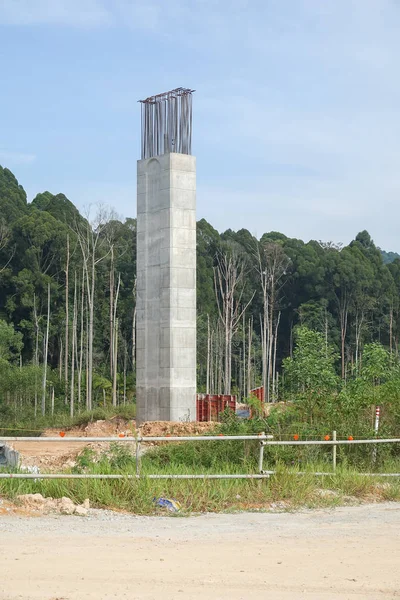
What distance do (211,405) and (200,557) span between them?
21872 mm

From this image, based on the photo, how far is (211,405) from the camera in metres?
29.4

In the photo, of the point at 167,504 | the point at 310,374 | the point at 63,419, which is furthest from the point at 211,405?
the point at 167,504

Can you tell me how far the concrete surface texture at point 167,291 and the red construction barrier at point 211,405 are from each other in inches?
110

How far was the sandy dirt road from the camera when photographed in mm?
6496

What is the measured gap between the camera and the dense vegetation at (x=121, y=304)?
41.2 metres

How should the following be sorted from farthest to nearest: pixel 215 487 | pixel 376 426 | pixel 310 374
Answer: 1. pixel 310 374
2. pixel 376 426
3. pixel 215 487

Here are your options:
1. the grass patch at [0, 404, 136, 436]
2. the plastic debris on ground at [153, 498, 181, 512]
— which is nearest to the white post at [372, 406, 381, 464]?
the plastic debris on ground at [153, 498, 181, 512]

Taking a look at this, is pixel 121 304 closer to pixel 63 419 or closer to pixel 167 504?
pixel 63 419

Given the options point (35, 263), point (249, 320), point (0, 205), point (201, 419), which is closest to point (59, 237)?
point (35, 263)

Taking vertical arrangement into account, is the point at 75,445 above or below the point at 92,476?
below

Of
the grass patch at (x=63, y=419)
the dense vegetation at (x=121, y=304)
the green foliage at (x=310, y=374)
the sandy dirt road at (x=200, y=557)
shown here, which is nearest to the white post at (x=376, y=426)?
the green foliage at (x=310, y=374)

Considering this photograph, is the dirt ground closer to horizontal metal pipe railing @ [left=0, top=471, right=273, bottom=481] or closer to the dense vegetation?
the dense vegetation

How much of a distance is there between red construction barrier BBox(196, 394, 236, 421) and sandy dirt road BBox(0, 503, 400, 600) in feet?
61.9

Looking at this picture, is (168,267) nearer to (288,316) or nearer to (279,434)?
(279,434)
